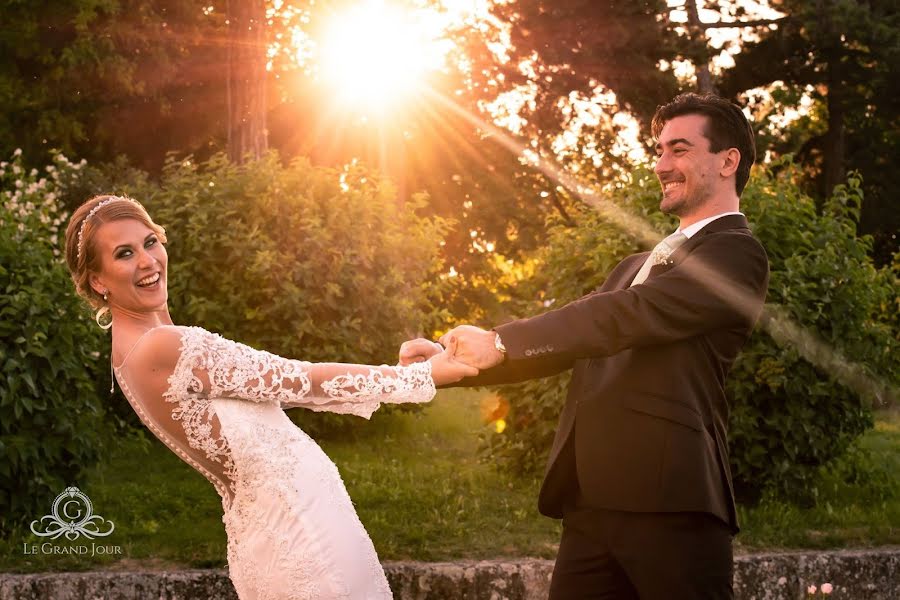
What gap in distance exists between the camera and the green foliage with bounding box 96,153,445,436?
1168 cm

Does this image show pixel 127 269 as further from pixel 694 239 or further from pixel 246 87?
pixel 246 87

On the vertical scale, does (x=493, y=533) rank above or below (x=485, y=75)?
below

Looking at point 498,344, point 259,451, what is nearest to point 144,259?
point 259,451

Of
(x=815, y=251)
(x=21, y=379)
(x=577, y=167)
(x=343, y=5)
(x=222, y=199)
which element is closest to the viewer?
(x=21, y=379)

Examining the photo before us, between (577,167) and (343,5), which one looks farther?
(577,167)

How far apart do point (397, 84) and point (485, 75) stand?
2.68m

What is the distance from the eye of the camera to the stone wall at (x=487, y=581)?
19.9 ft

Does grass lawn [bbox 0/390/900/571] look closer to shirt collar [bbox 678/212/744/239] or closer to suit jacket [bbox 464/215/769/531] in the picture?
suit jacket [bbox 464/215/769/531]

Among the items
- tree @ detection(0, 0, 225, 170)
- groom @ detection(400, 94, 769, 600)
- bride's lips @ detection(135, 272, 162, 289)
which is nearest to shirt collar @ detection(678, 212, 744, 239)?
groom @ detection(400, 94, 769, 600)

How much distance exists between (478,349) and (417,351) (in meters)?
0.40

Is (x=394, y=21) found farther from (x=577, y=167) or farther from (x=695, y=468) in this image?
(x=695, y=468)

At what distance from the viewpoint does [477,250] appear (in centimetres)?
3266

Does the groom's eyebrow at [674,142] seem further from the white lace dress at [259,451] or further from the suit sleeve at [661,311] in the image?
the white lace dress at [259,451]

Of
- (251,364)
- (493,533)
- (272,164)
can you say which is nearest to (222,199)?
(272,164)
